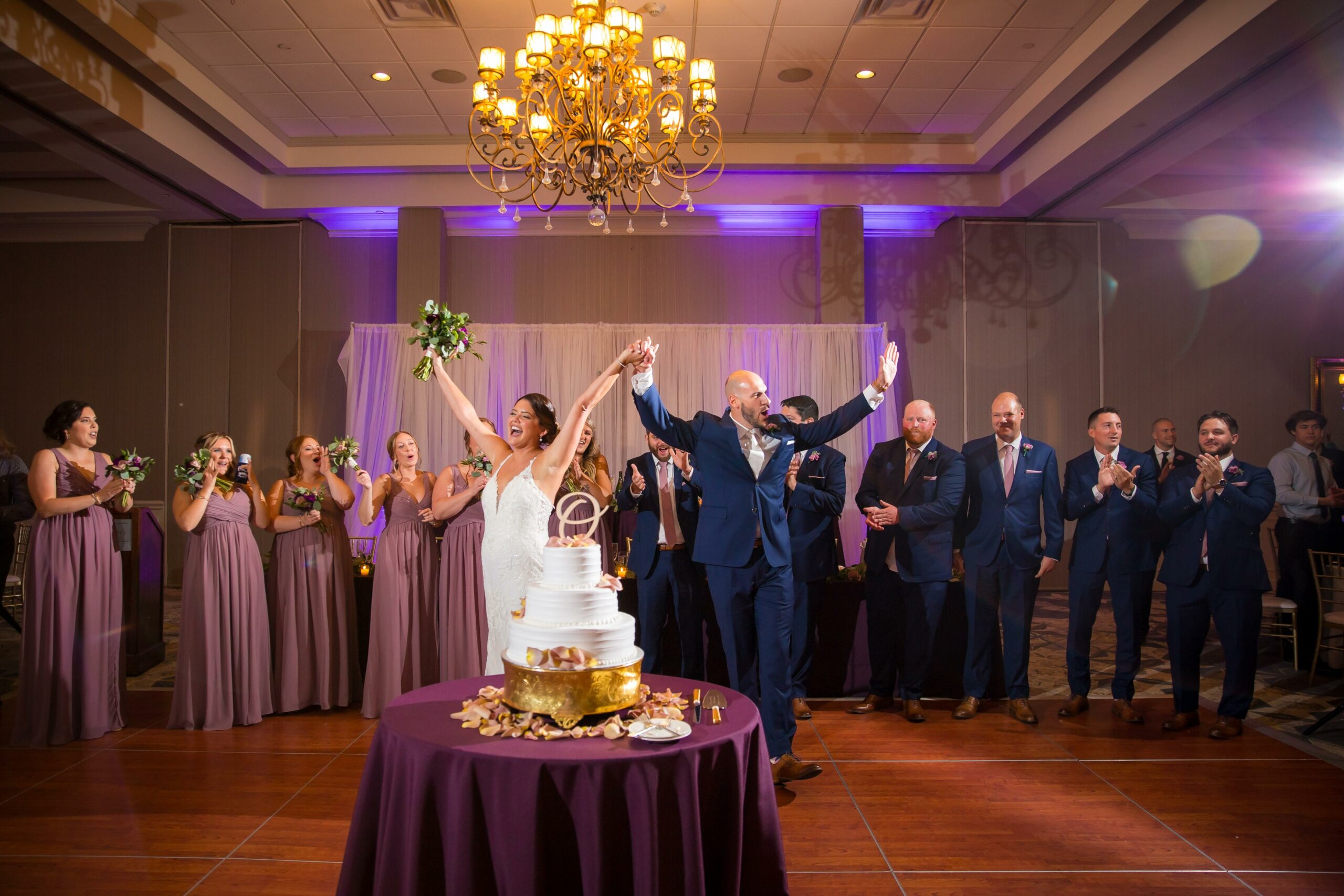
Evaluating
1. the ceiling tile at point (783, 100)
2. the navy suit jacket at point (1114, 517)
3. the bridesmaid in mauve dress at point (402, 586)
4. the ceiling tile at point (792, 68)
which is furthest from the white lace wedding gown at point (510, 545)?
the ceiling tile at point (783, 100)

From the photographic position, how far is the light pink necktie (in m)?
5.16

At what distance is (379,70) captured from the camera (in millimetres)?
7074

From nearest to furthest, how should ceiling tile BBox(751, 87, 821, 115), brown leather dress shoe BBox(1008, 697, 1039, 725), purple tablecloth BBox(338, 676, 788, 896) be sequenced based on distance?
purple tablecloth BBox(338, 676, 788, 896)
brown leather dress shoe BBox(1008, 697, 1039, 725)
ceiling tile BBox(751, 87, 821, 115)

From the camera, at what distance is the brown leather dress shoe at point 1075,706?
17.6 ft

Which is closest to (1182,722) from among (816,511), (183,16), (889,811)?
(889,811)

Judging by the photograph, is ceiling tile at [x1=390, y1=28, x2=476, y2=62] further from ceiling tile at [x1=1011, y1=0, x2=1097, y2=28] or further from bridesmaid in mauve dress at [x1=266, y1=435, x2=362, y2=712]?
ceiling tile at [x1=1011, y1=0, x2=1097, y2=28]

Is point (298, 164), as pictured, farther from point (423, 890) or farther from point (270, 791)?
point (423, 890)

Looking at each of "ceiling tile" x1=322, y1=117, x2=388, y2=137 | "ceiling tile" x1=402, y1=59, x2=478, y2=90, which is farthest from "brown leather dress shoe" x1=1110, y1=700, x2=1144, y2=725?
"ceiling tile" x1=322, y1=117, x2=388, y2=137

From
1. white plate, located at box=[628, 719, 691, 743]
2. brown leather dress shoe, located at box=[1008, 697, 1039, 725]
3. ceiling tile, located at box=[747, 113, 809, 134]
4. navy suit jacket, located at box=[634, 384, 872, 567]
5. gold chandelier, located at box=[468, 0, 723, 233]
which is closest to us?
white plate, located at box=[628, 719, 691, 743]

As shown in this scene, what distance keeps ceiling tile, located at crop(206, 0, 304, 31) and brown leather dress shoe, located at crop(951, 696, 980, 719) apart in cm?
644

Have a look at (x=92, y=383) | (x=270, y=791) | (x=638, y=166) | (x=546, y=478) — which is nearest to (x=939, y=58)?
(x=638, y=166)

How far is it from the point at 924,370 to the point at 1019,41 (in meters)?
3.73

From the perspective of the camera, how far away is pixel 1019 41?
21.7 ft

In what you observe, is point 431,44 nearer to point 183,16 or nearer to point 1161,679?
point 183,16
